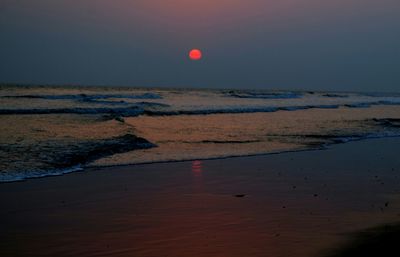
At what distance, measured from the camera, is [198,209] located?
8.26 metres

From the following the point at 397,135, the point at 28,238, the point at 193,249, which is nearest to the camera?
the point at 193,249

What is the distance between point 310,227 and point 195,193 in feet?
9.67

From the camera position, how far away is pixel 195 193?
9578 millimetres

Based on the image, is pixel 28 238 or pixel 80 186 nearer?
pixel 28 238

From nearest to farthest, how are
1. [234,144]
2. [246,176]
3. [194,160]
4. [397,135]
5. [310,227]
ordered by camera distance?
[310,227] < [246,176] < [194,160] < [234,144] < [397,135]

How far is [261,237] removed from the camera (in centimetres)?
669

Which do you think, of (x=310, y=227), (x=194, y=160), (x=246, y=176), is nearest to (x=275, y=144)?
(x=194, y=160)

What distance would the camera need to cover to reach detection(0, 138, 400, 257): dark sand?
6312mm

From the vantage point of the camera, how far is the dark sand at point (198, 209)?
6312 mm

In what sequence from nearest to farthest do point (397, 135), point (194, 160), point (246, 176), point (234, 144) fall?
point (246, 176), point (194, 160), point (234, 144), point (397, 135)

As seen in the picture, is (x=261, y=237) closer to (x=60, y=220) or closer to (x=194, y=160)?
(x=60, y=220)

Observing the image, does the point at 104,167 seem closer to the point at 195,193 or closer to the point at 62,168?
the point at 62,168

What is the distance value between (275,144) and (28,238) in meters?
12.6

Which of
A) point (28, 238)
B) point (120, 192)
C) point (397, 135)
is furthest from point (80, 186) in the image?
point (397, 135)
